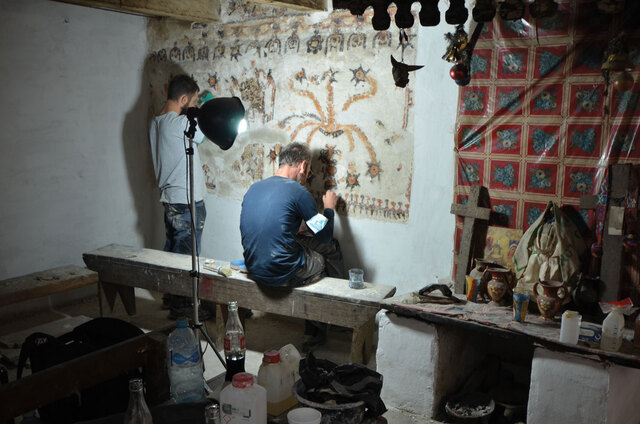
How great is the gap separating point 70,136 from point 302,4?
266 cm

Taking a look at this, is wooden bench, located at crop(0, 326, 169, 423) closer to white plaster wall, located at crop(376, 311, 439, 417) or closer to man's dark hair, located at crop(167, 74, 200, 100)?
white plaster wall, located at crop(376, 311, 439, 417)

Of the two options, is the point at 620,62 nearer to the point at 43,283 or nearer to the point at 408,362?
the point at 408,362

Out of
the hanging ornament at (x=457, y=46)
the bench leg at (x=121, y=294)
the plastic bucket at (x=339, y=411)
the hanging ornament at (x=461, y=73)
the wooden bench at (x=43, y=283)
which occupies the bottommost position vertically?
the bench leg at (x=121, y=294)

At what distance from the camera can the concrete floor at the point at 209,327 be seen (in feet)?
14.1

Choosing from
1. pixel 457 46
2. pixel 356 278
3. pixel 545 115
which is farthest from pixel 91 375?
pixel 545 115

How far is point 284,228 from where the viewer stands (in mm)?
4055

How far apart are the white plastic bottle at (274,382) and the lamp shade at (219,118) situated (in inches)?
60.7

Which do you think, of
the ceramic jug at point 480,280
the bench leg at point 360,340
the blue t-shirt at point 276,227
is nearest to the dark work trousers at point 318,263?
the blue t-shirt at point 276,227

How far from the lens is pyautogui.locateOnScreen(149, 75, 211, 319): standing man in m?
5.02

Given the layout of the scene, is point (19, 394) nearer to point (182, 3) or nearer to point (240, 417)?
point (240, 417)

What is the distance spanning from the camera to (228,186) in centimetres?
546

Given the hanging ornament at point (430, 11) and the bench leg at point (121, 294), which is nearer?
the hanging ornament at point (430, 11)

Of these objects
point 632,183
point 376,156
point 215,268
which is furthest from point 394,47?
point 215,268

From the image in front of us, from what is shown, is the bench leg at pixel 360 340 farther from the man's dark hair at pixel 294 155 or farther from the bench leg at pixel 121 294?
the bench leg at pixel 121 294
